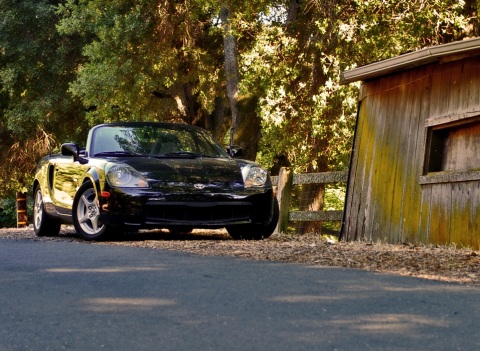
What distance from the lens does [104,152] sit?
45.0ft

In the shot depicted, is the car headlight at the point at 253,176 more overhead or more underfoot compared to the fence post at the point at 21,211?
more overhead

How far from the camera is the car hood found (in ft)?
41.9

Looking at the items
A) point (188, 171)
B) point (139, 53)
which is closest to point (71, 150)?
point (188, 171)

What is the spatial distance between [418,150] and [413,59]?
1.33 meters

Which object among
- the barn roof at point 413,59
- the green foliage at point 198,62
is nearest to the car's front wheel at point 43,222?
the barn roof at point 413,59

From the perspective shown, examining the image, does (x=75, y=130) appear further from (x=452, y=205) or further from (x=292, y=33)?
(x=452, y=205)

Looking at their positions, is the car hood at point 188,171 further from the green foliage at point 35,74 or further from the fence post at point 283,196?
the green foliage at point 35,74

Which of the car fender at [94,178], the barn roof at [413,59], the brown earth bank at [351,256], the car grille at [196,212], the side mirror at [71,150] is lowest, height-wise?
the brown earth bank at [351,256]

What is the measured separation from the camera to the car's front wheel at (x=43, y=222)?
1499 centimetres

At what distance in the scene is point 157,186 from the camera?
1266 cm

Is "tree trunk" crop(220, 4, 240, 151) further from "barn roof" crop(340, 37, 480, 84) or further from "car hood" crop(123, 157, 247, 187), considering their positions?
"car hood" crop(123, 157, 247, 187)

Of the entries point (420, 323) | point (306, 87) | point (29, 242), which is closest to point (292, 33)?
point (306, 87)

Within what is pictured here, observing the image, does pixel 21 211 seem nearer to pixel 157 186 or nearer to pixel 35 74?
pixel 35 74

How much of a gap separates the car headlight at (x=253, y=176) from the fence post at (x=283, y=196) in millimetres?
4397
